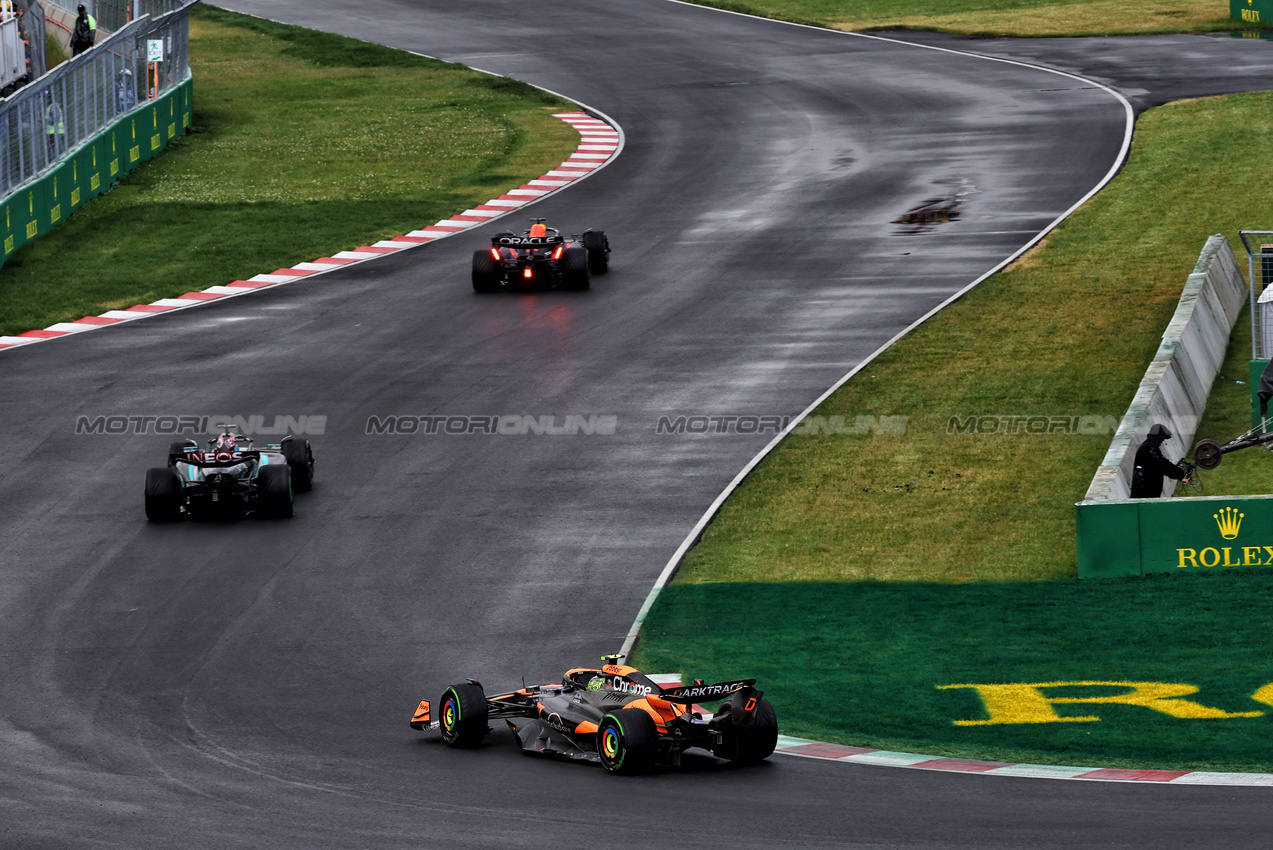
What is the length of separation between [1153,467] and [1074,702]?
5.89 meters

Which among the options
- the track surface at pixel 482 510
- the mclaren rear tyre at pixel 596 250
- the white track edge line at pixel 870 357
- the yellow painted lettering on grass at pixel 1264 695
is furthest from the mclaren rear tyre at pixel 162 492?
the mclaren rear tyre at pixel 596 250

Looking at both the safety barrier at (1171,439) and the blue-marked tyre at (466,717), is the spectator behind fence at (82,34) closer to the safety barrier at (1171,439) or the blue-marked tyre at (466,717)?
the safety barrier at (1171,439)

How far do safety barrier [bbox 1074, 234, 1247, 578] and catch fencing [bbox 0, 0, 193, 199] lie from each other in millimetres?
20860

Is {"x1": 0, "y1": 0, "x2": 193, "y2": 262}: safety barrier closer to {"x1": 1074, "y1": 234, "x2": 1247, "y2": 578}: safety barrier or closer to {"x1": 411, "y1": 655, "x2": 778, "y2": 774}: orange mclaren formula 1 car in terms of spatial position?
{"x1": 1074, "y1": 234, "x2": 1247, "y2": 578}: safety barrier

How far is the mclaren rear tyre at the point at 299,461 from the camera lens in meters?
22.1

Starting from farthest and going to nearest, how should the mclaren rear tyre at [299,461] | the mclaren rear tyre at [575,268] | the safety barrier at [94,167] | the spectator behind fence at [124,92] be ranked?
the spectator behind fence at [124,92] < the safety barrier at [94,167] < the mclaren rear tyre at [575,268] < the mclaren rear tyre at [299,461]

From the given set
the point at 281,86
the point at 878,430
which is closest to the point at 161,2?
the point at 281,86

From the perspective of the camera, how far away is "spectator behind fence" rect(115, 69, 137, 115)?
41.2m

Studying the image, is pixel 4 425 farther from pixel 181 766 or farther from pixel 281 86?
pixel 281 86

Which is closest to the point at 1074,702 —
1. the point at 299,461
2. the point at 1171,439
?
the point at 1171,439

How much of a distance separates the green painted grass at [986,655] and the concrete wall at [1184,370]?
1915 mm

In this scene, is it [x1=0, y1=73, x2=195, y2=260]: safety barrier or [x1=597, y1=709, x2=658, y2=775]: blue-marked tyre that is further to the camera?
[x1=0, y1=73, x2=195, y2=260]: safety barrier

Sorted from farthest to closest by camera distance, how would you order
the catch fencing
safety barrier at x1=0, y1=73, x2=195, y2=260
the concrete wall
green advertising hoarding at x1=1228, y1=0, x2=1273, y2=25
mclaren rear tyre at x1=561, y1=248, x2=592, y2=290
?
1. green advertising hoarding at x1=1228, y1=0, x2=1273, y2=25
2. safety barrier at x1=0, y1=73, x2=195, y2=260
3. the catch fencing
4. mclaren rear tyre at x1=561, y1=248, x2=592, y2=290
5. the concrete wall

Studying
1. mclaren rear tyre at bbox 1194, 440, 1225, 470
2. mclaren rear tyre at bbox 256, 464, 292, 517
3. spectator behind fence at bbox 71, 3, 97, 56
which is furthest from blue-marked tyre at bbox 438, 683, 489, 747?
spectator behind fence at bbox 71, 3, 97, 56
